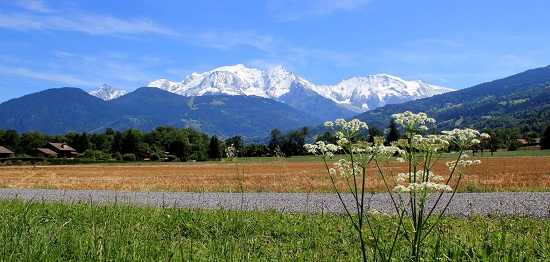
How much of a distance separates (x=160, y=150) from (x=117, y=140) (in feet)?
88.2

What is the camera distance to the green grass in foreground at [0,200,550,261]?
Answer: 4.69 meters

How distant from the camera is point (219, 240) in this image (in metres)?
5.64

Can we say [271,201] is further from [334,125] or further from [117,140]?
[117,140]

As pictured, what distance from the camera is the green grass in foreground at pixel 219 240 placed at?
4691mm

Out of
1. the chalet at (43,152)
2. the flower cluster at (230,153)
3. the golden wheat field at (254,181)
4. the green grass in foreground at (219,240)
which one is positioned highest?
the chalet at (43,152)

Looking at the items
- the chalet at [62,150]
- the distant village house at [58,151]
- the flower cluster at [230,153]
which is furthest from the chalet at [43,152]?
the flower cluster at [230,153]

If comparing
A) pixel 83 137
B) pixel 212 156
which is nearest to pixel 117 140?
pixel 83 137

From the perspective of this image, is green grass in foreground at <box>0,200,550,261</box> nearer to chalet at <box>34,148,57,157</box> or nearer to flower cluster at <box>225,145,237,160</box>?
flower cluster at <box>225,145,237,160</box>

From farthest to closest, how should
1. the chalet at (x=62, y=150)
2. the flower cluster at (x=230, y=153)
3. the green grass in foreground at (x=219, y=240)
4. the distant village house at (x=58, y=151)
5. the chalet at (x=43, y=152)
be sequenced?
1. the chalet at (x=62, y=150)
2. the distant village house at (x=58, y=151)
3. the chalet at (x=43, y=152)
4. the flower cluster at (x=230, y=153)
5. the green grass in foreground at (x=219, y=240)

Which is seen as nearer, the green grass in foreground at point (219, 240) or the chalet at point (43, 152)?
the green grass in foreground at point (219, 240)

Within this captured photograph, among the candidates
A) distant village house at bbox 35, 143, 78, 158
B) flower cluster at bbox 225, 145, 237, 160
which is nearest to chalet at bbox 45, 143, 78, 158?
distant village house at bbox 35, 143, 78, 158

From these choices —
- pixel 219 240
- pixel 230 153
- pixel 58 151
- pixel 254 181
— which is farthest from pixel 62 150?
pixel 219 240

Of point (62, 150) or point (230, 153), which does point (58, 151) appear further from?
point (230, 153)

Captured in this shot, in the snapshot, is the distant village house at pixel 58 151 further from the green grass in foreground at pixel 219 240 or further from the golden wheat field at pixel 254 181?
the green grass in foreground at pixel 219 240
